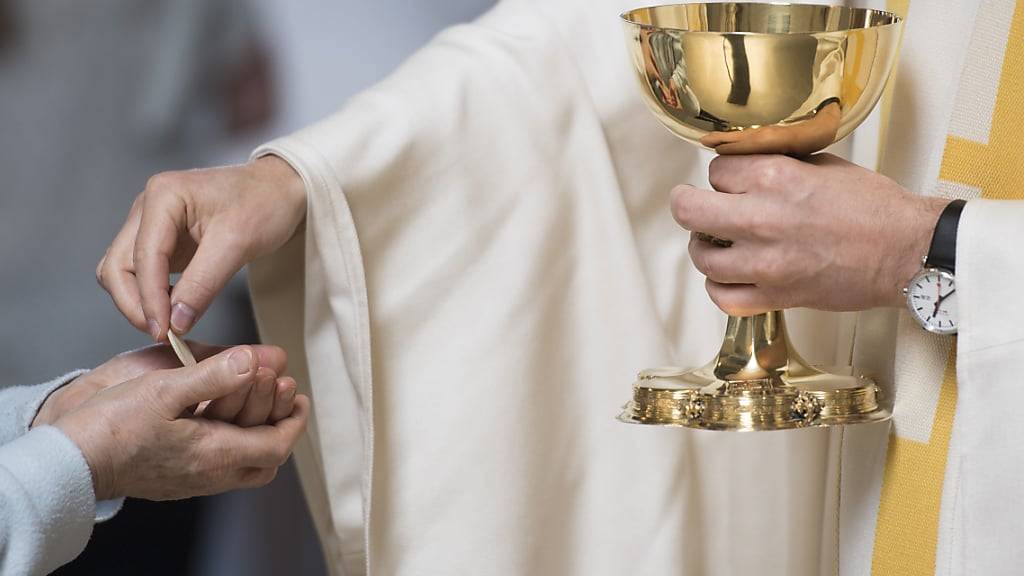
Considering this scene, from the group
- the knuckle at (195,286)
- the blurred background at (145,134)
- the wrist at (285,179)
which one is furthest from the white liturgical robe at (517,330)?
the blurred background at (145,134)

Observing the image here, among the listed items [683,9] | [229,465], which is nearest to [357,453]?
[229,465]

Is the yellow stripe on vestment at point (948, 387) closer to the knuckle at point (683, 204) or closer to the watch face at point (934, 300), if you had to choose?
the watch face at point (934, 300)

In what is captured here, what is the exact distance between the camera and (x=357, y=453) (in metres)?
1.02

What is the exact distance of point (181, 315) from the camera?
2.78 ft

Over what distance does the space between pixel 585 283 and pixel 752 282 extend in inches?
11.0

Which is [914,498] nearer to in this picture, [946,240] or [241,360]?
[946,240]

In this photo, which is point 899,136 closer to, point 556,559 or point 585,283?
point 585,283

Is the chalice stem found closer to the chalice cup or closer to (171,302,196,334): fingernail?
the chalice cup

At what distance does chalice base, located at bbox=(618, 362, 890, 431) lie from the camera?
770mm

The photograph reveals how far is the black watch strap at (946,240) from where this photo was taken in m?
0.73

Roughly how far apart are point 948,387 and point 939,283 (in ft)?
0.35

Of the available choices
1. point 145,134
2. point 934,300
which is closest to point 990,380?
point 934,300

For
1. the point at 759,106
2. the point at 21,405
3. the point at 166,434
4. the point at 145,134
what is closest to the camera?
the point at 759,106

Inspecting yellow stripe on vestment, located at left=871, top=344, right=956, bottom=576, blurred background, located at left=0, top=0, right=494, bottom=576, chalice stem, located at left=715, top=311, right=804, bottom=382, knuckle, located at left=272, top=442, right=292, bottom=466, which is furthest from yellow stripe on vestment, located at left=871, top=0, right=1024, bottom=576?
blurred background, located at left=0, top=0, right=494, bottom=576
